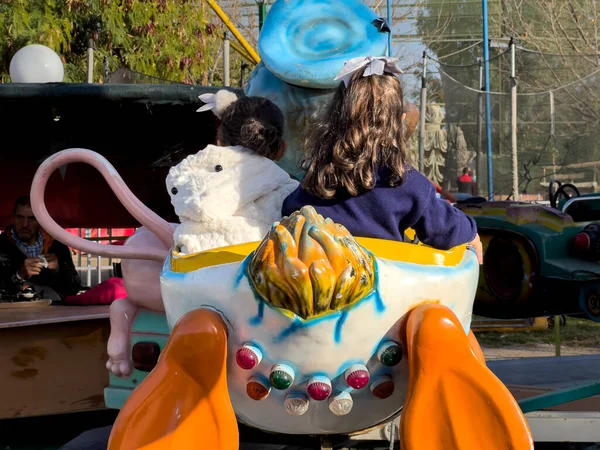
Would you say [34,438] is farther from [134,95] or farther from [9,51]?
[9,51]

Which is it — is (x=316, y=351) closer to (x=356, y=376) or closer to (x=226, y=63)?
(x=356, y=376)

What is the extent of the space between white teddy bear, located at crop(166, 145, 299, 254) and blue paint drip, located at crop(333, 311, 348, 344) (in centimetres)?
47

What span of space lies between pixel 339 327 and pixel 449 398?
301mm

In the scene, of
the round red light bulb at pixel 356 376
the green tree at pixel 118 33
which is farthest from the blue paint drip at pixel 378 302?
the green tree at pixel 118 33

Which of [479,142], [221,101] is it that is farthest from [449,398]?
[479,142]

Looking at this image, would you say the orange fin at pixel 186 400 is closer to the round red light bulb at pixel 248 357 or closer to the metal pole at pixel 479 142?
the round red light bulb at pixel 248 357

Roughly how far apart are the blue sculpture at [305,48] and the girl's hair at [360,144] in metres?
1.38

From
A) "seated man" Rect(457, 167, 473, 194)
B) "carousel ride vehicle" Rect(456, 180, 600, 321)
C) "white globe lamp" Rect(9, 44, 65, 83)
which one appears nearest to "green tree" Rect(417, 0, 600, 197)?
"seated man" Rect(457, 167, 473, 194)

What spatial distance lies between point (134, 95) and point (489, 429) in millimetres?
2858

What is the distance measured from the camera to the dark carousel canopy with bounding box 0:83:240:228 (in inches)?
163

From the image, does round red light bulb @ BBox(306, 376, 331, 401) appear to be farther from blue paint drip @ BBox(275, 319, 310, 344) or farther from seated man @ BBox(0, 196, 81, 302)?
seated man @ BBox(0, 196, 81, 302)

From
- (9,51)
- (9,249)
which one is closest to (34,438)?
(9,249)

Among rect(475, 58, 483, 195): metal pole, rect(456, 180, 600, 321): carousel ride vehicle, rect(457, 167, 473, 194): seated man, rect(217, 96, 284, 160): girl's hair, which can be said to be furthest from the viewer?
rect(457, 167, 473, 194): seated man

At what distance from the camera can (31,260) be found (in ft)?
15.0
